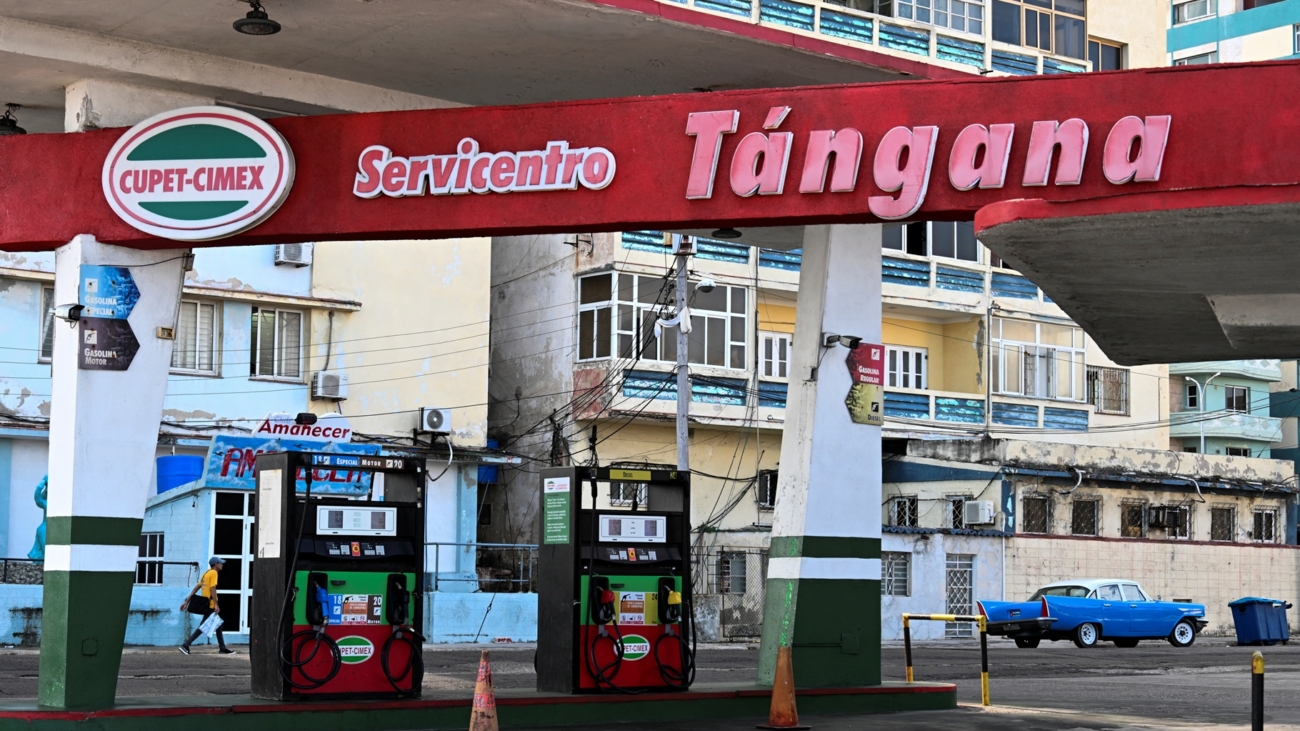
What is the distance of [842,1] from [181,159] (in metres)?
22.5

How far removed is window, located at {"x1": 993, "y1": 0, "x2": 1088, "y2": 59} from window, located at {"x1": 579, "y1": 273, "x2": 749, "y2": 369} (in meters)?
9.34

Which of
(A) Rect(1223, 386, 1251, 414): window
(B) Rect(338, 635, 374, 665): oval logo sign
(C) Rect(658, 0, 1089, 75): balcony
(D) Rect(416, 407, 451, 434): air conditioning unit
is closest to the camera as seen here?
(B) Rect(338, 635, 374, 665): oval logo sign

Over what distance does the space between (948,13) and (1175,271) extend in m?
27.0

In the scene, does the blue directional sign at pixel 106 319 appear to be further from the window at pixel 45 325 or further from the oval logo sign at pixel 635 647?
the window at pixel 45 325

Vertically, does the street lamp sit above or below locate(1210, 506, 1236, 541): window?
above

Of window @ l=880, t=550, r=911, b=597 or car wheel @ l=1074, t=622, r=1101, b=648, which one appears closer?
car wheel @ l=1074, t=622, r=1101, b=648

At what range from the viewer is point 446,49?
13.9 metres

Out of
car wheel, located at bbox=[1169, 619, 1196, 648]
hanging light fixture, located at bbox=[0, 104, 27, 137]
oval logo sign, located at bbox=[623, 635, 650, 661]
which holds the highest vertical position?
hanging light fixture, located at bbox=[0, 104, 27, 137]

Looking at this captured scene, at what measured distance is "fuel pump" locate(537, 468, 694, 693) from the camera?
1470cm

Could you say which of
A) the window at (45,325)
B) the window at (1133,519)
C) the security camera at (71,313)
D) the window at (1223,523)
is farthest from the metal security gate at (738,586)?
the security camera at (71,313)

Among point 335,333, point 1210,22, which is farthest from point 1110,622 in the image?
point 1210,22

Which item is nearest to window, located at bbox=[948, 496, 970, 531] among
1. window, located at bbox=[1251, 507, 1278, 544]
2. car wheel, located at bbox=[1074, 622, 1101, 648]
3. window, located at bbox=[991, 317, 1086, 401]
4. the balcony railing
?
window, located at bbox=[991, 317, 1086, 401]

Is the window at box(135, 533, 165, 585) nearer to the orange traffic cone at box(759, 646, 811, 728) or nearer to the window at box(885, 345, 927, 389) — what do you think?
the orange traffic cone at box(759, 646, 811, 728)

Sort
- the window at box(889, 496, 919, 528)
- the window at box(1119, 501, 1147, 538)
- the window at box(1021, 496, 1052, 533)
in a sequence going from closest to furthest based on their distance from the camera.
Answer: the window at box(1021, 496, 1052, 533), the window at box(889, 496, 919, 528), the window at box(1119, 501, 1147, 538)
